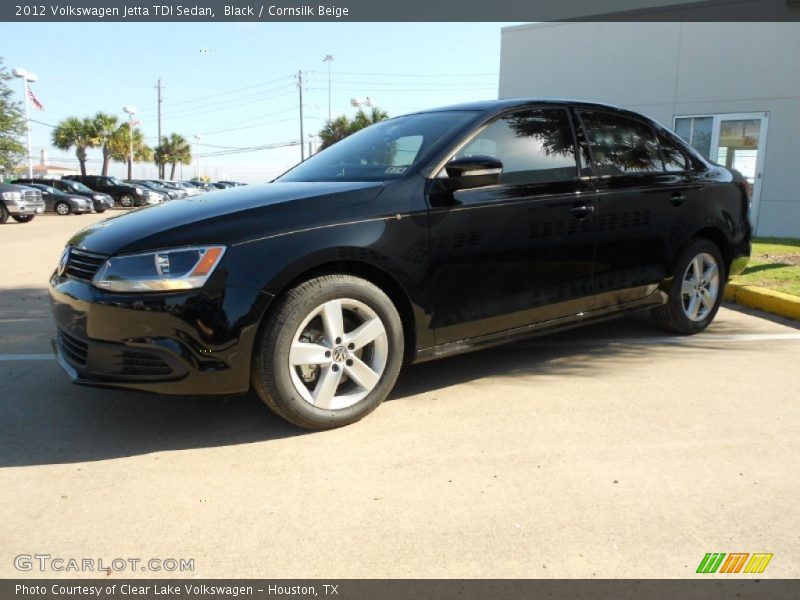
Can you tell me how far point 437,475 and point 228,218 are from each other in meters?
1.49

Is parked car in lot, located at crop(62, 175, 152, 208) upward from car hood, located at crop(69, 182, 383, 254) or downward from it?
downward

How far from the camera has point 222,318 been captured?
2795mm

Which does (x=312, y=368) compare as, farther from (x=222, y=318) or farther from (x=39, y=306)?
(x=39, y=306)

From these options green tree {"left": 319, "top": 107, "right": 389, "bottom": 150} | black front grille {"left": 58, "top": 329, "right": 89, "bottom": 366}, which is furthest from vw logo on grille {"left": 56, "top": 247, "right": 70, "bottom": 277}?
green tree {"left": 319, "top": 107, "right": 389, "bottom": 150}

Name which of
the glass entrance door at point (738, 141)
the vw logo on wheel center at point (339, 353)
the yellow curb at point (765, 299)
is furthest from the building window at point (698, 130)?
the vw logo on wheel center at point (339, 353)

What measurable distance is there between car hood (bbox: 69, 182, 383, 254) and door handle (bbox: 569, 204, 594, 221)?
1.27 m

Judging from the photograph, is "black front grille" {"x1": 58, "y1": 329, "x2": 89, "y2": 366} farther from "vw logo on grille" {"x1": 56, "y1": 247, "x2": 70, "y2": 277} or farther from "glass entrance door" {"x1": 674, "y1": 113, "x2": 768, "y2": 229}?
"glass entrance door" {"x1": 674, "y1": 113, "x2": 768, "y2": 229}

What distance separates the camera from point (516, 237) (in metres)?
3.60

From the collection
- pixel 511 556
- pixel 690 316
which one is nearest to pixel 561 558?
pixel 511 556

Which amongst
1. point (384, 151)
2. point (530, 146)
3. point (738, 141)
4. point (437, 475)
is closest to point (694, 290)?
point (530, 146)

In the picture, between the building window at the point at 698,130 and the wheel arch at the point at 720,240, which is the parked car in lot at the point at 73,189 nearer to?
the building window at the point at 698,130

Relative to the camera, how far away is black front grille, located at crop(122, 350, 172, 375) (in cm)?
280

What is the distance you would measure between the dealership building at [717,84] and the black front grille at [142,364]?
13.9m

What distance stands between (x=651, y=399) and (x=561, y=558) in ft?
5.64
